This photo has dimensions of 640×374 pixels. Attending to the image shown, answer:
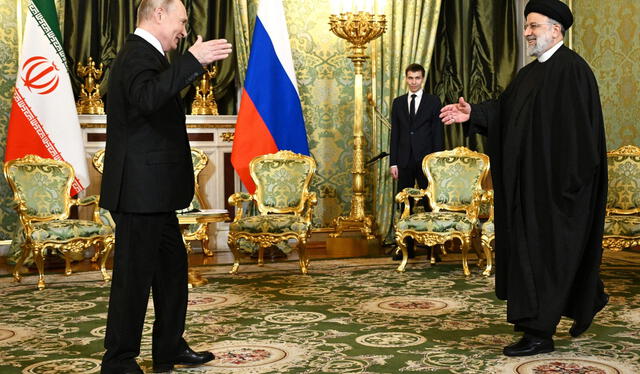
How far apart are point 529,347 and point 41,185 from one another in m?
4.31

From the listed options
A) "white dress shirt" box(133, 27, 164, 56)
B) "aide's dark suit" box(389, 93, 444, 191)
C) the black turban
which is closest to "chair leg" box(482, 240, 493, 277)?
"aide's dark suit" box(389, 93, 444, 191)

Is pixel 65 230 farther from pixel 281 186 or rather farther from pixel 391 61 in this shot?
pixel 391 61

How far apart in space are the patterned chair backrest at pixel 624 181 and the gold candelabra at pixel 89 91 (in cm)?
467

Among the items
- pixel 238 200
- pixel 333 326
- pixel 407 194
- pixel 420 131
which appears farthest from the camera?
pixel 420 131

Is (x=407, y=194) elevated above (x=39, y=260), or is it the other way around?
→ (x=407, y=194)

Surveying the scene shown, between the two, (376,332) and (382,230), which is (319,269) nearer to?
(382,230)

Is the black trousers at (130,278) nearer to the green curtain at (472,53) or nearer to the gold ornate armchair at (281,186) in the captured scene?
the gold ornate armchair at (281,186)

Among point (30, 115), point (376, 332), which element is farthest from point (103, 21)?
point (376, 332)

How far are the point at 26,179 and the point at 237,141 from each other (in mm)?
1970

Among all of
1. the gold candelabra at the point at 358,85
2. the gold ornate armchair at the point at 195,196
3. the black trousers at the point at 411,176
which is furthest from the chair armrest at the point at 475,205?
the gold ornate armchair at the point at 195,196

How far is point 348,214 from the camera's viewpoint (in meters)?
8.84

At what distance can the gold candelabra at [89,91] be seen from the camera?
25.7 ft

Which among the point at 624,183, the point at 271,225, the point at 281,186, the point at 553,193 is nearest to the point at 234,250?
the point at 271,225

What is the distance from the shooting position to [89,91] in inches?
309
